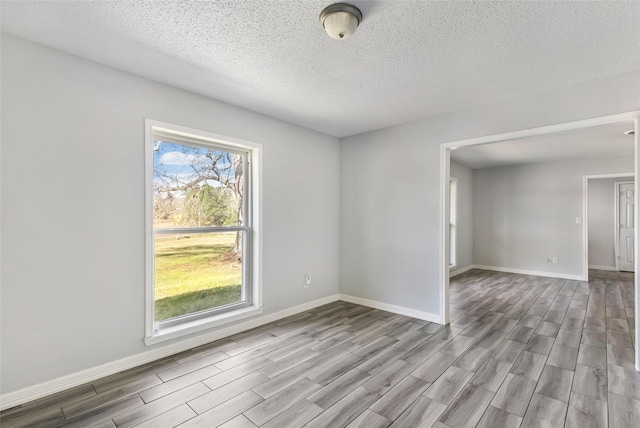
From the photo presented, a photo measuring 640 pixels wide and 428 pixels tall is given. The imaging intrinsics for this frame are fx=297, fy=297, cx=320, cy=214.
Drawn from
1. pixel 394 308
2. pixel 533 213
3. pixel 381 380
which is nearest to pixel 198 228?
pixel 381 380

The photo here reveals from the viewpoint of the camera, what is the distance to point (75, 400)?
2.09m

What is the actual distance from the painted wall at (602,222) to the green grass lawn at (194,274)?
8.31 meters

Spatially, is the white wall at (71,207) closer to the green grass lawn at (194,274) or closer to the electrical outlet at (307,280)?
the green grass lawn at (194,274)

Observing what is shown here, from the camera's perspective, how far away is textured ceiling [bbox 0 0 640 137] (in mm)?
1791

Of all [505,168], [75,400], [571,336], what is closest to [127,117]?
[75,400]

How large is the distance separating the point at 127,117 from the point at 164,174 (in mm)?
577

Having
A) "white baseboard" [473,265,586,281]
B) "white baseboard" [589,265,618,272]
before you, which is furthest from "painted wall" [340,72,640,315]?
"white baseboard" [589,265,618,272]

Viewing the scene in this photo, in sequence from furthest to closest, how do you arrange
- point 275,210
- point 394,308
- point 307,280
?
point 307,280 < point 394,308 < point 275,210

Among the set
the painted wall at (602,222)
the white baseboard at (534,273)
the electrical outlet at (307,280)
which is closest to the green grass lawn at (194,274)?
the electrical outlet at (307,280)

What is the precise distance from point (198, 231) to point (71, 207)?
1.06 metres

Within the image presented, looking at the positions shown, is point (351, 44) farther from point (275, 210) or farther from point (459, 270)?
point (459, 270)

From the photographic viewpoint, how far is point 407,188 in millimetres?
3934

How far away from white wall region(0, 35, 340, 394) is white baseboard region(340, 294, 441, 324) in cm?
277

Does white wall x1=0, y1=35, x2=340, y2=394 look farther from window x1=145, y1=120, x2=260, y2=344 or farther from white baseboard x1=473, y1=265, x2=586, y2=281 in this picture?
white baseboard x1=473, y1=265, x2=586, y2=281
